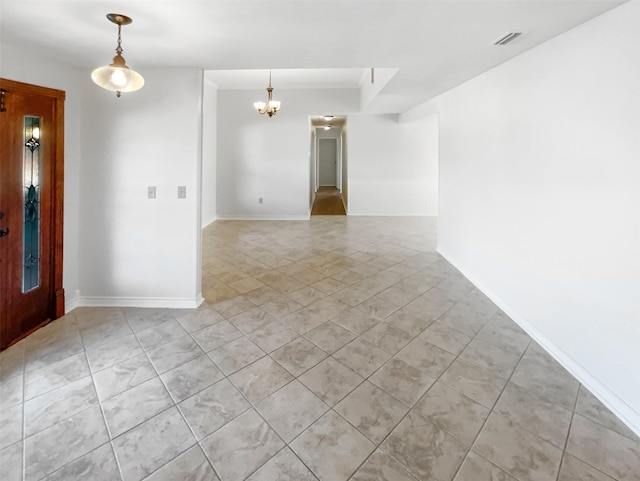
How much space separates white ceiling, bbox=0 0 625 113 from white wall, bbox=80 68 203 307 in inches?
13.7

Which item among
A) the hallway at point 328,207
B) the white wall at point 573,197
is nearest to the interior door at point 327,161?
the hallway at point 328,207

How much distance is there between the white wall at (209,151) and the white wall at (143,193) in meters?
4.03

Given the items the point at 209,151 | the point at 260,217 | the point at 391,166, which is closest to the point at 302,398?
the point at 260,217

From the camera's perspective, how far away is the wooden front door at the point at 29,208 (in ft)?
8.19

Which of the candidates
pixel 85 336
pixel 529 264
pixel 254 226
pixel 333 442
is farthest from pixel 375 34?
pixel 254 226

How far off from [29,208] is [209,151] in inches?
202

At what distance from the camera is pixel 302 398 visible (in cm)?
199

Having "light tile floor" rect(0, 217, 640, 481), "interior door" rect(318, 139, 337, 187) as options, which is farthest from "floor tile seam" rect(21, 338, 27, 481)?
"interior door" rect(318, 139, 337, 187)

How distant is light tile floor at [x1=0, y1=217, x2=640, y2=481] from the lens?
5.04 feet

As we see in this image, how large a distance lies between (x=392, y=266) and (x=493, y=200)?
166cm

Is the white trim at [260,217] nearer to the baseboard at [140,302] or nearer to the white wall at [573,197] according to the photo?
the baseboard at [140,302]

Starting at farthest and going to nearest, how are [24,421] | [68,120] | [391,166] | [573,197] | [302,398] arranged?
[391,166] → [68,120] → [573,197] → [302,398] → [24,421]

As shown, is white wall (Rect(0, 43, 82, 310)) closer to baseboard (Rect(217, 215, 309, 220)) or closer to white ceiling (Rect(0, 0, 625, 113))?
white ceiling (Rect(0, 0, 625, 113))

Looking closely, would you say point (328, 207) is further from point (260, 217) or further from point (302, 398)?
point (302, 398)
